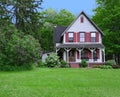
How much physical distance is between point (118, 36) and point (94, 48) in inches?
272

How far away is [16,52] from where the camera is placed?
97.1 feet

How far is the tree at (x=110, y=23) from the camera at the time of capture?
49000 millimetres

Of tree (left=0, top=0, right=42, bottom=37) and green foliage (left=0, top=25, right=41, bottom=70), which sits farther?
tree (left=0, top=0, right=42, bottom=37)

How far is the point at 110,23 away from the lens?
50031 mm

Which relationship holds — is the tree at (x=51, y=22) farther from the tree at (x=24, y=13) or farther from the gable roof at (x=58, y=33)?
the gable roof at (x=58, y=33)

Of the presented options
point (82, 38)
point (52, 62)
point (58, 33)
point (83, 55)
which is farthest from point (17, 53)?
point (58, 33)

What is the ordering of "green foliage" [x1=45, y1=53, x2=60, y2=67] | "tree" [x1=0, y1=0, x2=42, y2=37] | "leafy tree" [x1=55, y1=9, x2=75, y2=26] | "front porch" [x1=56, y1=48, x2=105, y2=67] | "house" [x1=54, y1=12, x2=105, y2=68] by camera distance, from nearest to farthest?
"green foliage" [x1=45, y1=53, x2=60, y2=67] < "front porch" [x1=56, y1=48, x2=105, y2=67] < "house" [x1=54, y1=12, x2=105, y2=68] < "tree" [x1=0, y1=0, x2=42, y2=37] < "leafy tree" [x1=55, y1=9, x2=75, y2=26]

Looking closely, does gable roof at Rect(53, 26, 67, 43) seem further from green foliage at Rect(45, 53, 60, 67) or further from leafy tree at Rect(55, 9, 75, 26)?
leafy tree at Rect(55, 9, 75, 26)

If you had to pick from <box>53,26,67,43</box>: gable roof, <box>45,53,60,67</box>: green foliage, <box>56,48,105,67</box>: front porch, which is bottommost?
<box>45,53,60,67</box>: green foliage

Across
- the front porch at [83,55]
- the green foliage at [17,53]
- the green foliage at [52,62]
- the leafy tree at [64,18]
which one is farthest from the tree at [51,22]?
the green foliage at [17,53]

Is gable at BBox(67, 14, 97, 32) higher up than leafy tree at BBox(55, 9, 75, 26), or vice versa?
leafy tree at BBox(55, 9, 75, 26)

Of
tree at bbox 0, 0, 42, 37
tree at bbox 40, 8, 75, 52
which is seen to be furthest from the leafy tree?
tree at bbox 0, 0, 42, 37

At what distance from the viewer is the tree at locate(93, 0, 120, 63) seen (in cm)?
4900

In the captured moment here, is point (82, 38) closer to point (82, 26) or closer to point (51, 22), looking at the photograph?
point (82, 26)
